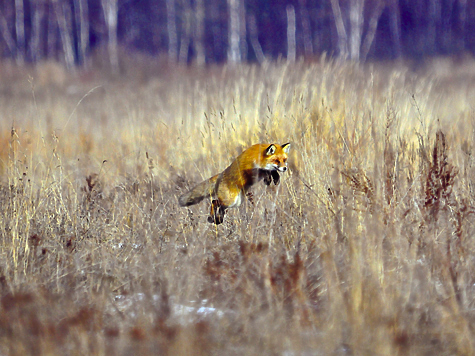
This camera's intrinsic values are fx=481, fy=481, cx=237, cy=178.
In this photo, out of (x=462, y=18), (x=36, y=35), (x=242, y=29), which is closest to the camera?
(x=36, y=35)

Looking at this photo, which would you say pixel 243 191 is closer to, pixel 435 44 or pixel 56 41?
pixel 435 44

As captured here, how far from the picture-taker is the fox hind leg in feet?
12.1

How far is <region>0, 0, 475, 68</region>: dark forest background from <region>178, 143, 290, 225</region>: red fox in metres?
24.3

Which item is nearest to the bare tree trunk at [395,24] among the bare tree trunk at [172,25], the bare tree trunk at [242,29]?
the bare tree trunk at [242,29]

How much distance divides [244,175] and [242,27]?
31.1 metres

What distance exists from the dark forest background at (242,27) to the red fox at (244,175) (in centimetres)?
2429

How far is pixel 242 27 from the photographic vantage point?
33062 millimetres

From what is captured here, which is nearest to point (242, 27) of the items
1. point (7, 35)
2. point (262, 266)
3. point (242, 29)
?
point (242, 29)

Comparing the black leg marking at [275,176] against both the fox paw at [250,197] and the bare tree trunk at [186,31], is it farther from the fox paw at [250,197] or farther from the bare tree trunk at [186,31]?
the bare tree trunk at [186,31]

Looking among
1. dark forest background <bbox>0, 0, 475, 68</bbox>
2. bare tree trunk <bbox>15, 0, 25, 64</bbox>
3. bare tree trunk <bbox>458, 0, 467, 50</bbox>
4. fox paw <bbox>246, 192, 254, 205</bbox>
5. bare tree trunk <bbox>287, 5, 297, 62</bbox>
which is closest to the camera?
fox paw <bbox>246, 192, 254, 205</bbox>

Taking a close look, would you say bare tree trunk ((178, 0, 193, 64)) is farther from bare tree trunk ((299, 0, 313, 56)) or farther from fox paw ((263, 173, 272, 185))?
fox paw ((263, 173, 272, 185))

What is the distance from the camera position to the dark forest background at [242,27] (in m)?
29.6

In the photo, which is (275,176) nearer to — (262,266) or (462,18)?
(262,266)

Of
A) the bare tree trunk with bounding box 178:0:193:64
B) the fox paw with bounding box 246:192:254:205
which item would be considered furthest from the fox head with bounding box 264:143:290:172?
the bare tree trunk with bounding box 178:0:193:64
